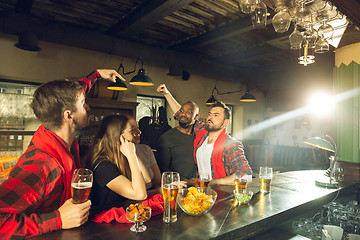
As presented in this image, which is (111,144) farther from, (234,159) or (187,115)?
(187,115)

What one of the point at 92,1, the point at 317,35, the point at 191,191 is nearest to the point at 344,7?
the point at 317,35

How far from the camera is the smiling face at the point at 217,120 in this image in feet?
9.02

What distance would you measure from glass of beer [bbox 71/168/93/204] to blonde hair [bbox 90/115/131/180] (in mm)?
499

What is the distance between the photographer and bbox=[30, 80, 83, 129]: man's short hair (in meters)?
1.45

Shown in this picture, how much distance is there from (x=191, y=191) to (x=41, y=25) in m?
3.63

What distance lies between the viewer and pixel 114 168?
161 cm

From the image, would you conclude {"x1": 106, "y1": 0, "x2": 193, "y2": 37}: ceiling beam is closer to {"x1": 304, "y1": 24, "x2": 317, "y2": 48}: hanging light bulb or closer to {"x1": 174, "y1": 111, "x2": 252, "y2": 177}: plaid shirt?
{"x1": 304, "y1": 24, "x2": 317, "y2": 48}: hanging light bulb

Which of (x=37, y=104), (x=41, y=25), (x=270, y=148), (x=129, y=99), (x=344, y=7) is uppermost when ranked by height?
(x=41, y=25)

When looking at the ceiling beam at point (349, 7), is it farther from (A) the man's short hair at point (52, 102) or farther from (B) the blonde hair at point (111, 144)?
(A) the man's short hair at point (52, 102)

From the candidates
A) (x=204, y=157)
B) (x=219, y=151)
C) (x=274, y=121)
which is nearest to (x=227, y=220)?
(x=219, y=151)

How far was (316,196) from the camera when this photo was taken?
1.88 m

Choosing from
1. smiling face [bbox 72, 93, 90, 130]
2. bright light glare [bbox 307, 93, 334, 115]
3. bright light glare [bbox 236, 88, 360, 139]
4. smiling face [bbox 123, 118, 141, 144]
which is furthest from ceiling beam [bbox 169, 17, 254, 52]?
bright light glare [bbox 307, 93, 334, 115]

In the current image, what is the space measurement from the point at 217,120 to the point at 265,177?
99 cm

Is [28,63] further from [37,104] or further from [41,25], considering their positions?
[37,104]
